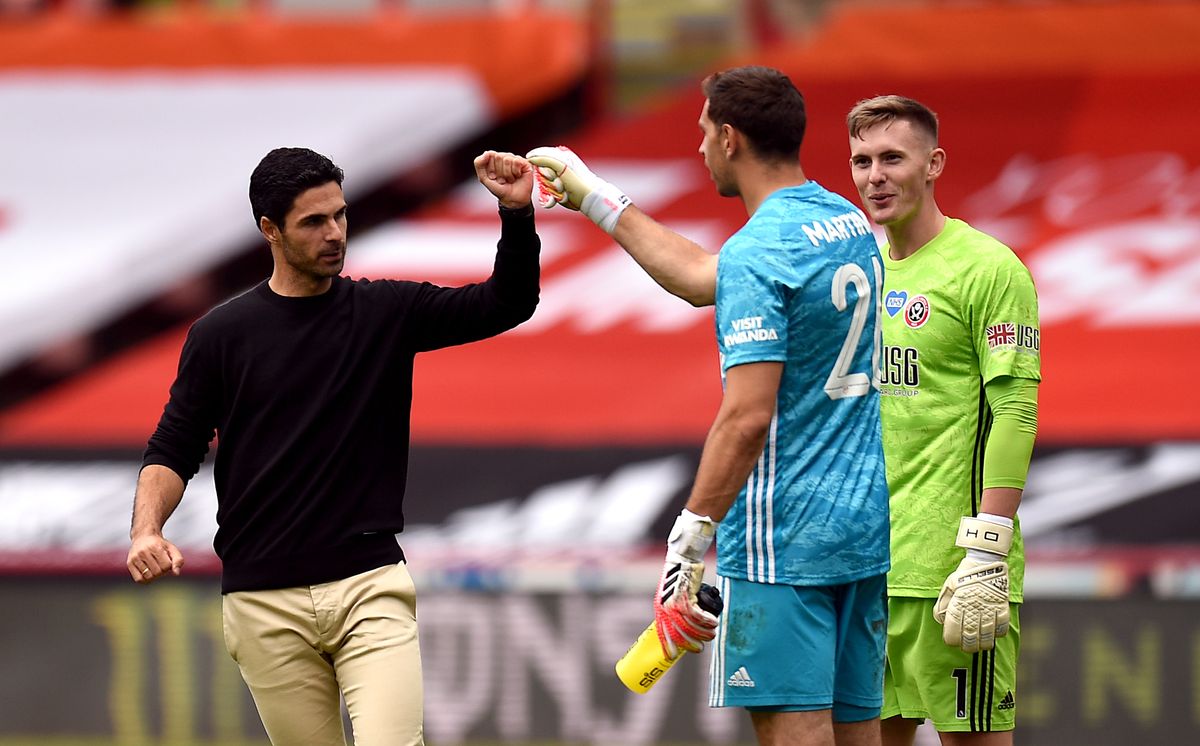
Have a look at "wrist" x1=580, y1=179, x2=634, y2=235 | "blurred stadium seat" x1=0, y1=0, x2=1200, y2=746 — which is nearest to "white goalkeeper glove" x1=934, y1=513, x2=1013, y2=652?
"wrist" x1=580, y1=179, x2=634, y2=235

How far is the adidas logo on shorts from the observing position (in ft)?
14.1

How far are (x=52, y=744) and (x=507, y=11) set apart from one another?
6.69 metres

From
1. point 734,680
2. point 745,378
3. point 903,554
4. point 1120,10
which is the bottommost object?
point 734,680

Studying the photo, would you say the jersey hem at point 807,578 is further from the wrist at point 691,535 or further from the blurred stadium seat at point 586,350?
the blurred stadium seat at point 586,350

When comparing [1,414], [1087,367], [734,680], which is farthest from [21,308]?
[734,680]

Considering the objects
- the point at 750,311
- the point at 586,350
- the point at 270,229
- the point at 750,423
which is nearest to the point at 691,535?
the point at 750,423

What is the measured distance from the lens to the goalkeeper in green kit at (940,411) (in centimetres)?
471

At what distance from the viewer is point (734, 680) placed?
432 centimetres

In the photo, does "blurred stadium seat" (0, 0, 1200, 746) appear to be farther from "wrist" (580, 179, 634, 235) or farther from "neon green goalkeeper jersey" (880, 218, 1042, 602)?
"wrist" (580, 179, 634, 235)

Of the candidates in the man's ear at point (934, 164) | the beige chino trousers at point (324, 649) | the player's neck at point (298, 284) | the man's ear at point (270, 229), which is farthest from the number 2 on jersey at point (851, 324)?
the man's ear at point (270, 229)

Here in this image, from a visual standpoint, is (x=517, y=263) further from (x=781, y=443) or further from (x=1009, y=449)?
(x=1009, y=449)

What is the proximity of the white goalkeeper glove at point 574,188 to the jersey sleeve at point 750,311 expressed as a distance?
0.43 metres

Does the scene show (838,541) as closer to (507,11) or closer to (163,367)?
(163,367)

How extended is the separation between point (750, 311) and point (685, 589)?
0.68 m
